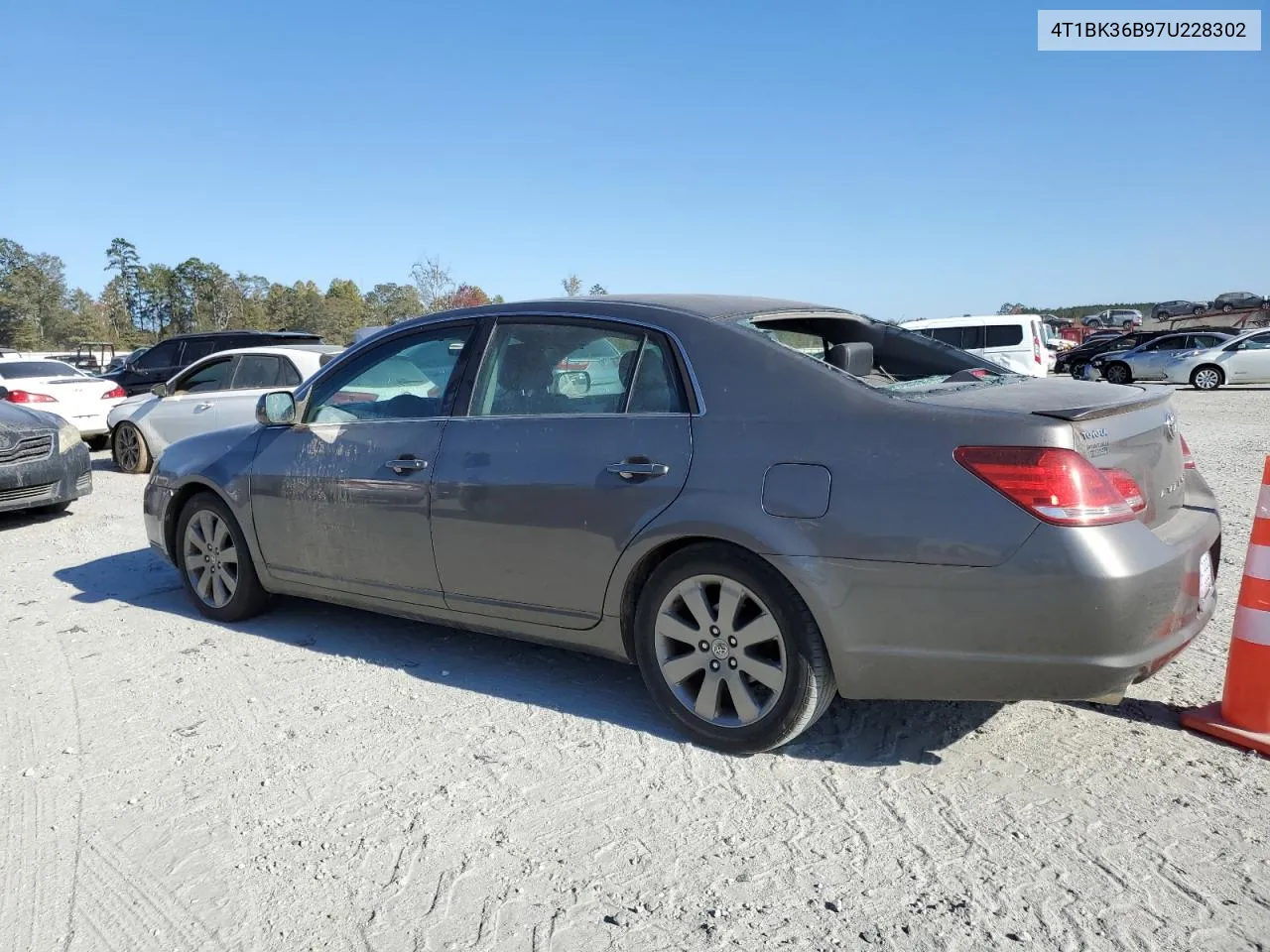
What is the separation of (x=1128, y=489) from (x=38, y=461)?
8.33m

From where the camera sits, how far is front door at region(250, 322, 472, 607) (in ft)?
14.0

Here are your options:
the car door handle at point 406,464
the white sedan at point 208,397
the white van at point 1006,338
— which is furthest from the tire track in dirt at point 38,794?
the white van at point 1006,338

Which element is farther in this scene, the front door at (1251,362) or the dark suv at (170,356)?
the front door at (1251,362)

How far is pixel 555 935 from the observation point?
8.15 feet

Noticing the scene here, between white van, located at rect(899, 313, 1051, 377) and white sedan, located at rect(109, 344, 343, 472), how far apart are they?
44.7 ft

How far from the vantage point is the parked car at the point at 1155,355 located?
24.8 metres

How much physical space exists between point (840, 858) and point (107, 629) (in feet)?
13.8

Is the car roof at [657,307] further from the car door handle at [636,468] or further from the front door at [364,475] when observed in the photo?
the car door handle at [636,468]

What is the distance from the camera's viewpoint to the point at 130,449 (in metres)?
11.4

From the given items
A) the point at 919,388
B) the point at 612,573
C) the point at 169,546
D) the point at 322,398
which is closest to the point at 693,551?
the point at 612,573

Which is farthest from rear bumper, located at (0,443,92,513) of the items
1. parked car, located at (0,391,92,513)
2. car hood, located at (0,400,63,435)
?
car hood, located at (0,400,63,435)

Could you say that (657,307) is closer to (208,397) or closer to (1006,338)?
(208,397)

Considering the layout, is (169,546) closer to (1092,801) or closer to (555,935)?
(555,935)

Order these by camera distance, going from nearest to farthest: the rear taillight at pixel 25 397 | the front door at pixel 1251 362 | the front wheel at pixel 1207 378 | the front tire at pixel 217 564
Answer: the front tire at pixel 217 564
the rear taillight at pixel 25 397
the front door at pixel 1251 362
the front wheel at pixel 1207 378
